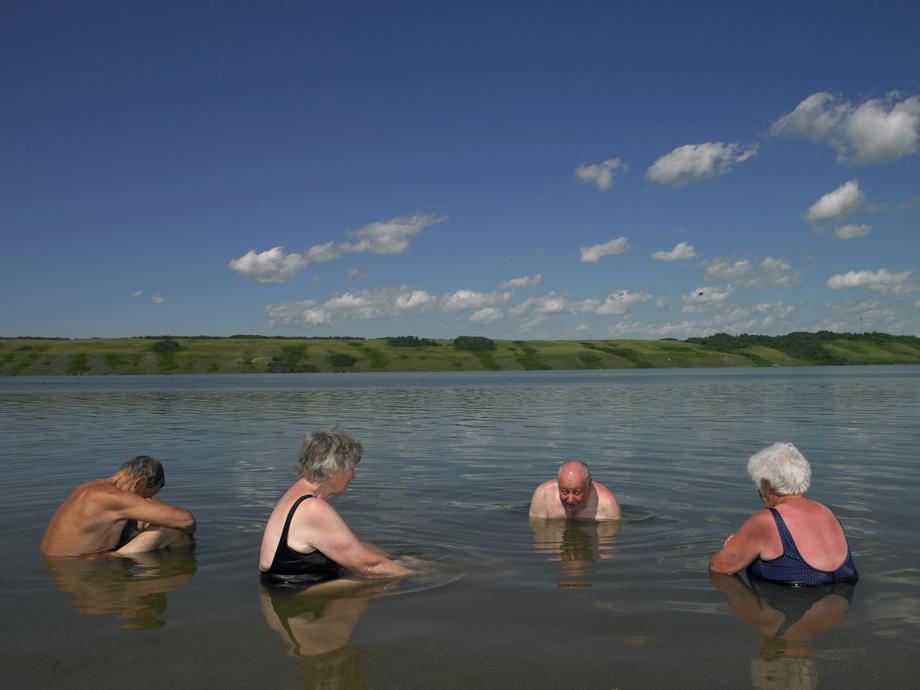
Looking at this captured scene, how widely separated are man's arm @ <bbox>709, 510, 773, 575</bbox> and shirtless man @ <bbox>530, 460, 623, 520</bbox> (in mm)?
2855

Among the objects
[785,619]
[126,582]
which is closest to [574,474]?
[785,619]

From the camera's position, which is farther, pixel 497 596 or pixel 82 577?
pixel 82 577

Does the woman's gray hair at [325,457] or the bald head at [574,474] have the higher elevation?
the woman's gray hair at [325,457]

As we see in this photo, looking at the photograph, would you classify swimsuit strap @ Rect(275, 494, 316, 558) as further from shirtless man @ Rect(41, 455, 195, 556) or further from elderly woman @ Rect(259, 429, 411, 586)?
shirtless man @ Rect(41, 455, 195, 556)

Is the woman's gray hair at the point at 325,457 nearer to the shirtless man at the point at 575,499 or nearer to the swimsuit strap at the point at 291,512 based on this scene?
the swimsuit strap at the point at 291,512

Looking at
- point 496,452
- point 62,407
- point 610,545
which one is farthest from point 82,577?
point 62,407

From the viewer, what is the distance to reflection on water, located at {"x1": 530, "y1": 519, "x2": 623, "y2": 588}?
912 centimetres

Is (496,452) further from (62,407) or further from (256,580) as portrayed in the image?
(62,407)

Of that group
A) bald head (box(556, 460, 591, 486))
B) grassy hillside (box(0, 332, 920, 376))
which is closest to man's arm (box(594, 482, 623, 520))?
bald head (box(556, 460, 591, 486))

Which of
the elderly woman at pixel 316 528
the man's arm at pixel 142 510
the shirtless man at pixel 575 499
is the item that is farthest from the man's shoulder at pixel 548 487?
the man's arm at pixel 142 510

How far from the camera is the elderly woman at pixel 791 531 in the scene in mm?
7605

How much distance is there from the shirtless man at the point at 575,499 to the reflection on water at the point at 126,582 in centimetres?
536

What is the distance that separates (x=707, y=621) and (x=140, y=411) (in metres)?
38.0

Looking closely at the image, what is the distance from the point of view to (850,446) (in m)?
21.0
